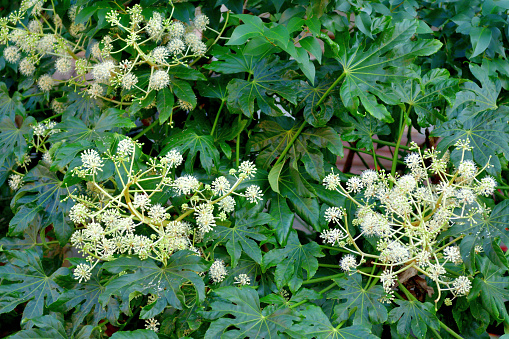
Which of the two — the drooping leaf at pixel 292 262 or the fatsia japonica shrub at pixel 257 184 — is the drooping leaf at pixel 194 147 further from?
the drooping leaf at pixel 292 262

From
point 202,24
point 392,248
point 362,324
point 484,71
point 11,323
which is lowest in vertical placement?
point 11,323

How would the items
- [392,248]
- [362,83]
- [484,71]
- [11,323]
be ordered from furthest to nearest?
1. [11,323]
2. [484,71]
3. [362,83]
4. [392,248]

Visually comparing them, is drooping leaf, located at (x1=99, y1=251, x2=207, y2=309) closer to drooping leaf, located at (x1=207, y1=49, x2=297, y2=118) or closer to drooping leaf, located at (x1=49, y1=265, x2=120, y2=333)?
drooping leaf, located at (x1=49, y1=265, x2=120, y2=333)

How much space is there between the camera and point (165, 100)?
1.37 meters

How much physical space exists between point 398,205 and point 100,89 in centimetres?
107

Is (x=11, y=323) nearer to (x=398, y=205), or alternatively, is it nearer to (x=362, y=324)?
(x=362, y=324)

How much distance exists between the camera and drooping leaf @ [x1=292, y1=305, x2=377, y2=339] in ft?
3.68

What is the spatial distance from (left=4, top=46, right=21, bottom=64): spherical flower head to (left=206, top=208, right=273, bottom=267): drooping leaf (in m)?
1.09

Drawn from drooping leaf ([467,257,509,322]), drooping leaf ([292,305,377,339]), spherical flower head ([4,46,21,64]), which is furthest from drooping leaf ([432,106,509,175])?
spherical flower head ([4,46,21,64])

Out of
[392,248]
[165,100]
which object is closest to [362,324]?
[392,248]

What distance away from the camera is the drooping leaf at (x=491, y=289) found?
126 centimetres

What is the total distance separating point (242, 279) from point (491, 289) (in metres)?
0.76

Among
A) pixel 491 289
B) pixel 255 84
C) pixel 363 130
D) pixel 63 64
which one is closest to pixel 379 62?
pixel 363 130

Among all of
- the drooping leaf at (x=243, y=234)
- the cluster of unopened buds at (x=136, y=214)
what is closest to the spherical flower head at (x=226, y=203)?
the cluster of unopened buds at (x=136, y=214)
